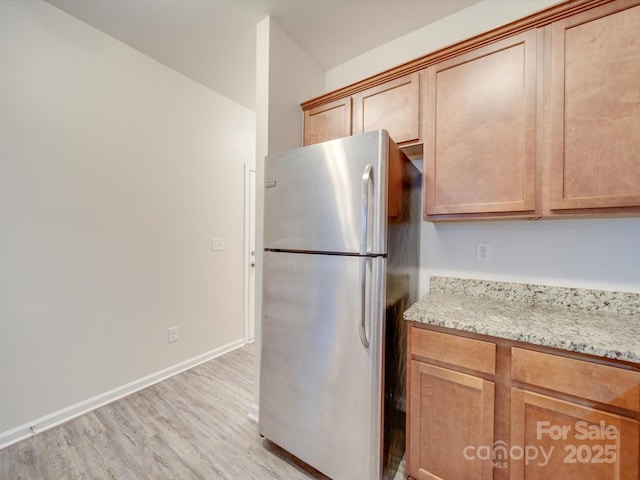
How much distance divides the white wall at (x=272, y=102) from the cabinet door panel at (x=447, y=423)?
1.06 metres

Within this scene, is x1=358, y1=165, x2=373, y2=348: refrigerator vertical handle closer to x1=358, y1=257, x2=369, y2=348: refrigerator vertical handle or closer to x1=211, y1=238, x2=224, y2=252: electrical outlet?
x1=358, y1=257, x2=369, y2=348: refrigerator vertical handle

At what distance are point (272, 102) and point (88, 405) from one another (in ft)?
7.96

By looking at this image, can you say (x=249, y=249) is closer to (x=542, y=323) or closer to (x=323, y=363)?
(x=323, y=363)

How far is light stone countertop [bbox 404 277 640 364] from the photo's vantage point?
0.96m

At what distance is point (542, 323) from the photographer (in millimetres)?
1142

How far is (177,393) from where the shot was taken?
213 cm

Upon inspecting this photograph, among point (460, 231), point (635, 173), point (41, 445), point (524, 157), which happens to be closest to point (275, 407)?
point (41, 445)

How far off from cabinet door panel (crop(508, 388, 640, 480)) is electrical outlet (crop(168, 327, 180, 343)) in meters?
2.44

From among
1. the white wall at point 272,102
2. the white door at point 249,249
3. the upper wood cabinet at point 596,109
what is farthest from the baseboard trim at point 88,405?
the upper wood cabinet at point 596,109

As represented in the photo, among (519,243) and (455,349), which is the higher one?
(519,243)

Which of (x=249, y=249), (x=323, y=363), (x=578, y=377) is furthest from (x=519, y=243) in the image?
(x=249, y=249)

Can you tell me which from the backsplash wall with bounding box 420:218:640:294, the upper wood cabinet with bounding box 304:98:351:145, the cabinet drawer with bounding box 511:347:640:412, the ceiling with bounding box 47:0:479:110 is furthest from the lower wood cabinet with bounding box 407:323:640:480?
the ceiling with bounding box 47:0:479:110

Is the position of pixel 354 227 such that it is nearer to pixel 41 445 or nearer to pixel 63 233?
pixel 63 233

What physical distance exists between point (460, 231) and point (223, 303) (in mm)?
2320
